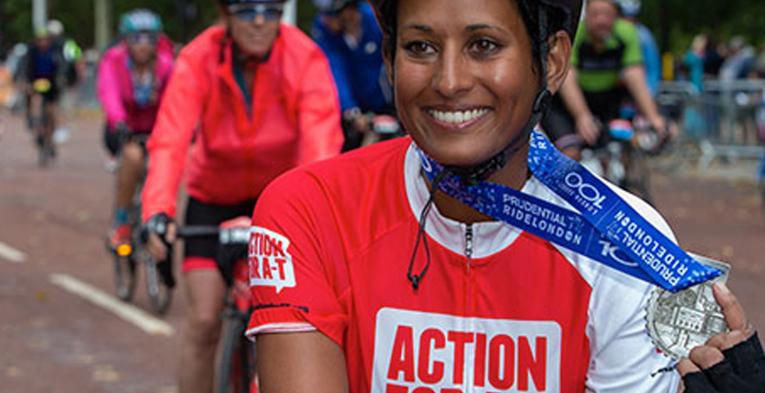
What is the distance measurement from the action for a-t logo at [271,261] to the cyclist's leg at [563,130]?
7.52 metres

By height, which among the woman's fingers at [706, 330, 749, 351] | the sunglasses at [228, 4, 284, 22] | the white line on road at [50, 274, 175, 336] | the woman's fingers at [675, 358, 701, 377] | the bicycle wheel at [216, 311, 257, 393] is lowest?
the white line on road at [50, 274, 175, 336]

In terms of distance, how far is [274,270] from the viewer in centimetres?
275

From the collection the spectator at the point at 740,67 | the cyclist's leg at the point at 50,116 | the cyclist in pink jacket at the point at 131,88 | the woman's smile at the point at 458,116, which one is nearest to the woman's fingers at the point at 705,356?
the woman's smile at the point at 458,116

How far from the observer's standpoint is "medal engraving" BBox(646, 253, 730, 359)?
245 centimetres

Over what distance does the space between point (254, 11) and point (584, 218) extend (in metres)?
3.09

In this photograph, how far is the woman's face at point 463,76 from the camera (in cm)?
266

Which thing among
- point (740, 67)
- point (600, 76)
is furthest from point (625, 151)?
point (740, 67)

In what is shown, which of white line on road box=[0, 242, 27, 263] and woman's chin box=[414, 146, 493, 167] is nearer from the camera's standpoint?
woman's chin box=[414, 146, 493, 167]

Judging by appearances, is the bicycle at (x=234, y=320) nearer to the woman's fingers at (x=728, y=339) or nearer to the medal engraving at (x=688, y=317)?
the medal engraving at (x=688, y=317)

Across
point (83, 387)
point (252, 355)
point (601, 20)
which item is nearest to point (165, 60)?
point (601, 20)

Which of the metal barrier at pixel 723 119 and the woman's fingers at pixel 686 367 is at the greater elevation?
the woman's fingers at pixel 686 367

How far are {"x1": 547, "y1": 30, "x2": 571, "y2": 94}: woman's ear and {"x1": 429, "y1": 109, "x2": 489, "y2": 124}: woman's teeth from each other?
7.7 inches

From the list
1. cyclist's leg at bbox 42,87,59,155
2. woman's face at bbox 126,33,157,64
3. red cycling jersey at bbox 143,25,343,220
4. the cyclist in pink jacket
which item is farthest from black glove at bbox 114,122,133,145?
cyclist's leg at bbox 42,87,59,155

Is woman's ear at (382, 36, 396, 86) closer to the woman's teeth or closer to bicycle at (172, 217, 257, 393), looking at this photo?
the woman's teeth
